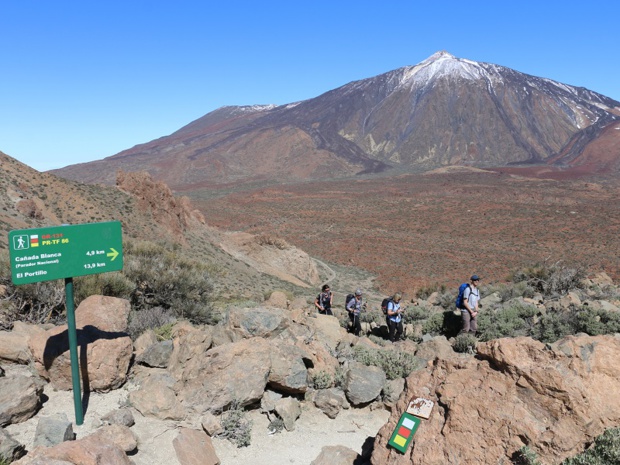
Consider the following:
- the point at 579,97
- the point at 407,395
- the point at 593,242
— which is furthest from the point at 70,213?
the point at 579,97

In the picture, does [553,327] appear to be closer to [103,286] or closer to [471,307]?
[471,307]

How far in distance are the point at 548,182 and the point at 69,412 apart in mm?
72657

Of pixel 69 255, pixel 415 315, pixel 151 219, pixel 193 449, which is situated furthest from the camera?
pixel 151 219

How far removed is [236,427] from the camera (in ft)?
14.6

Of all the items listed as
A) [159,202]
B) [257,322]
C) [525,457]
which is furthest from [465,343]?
[159,202]

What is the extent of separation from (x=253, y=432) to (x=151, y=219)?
56.3ft

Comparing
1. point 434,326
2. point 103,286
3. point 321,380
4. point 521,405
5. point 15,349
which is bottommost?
point 434,326

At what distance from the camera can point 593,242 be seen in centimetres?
3169

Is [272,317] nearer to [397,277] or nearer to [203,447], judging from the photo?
[203,447]

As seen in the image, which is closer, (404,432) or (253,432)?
(404,432)

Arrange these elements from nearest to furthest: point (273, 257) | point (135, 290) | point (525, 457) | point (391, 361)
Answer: point (525, 457) → point (391, 361) → point (135, 290) → point (273, 257)

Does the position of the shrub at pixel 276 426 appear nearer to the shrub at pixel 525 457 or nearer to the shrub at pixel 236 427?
the shrub at pixel 236 427

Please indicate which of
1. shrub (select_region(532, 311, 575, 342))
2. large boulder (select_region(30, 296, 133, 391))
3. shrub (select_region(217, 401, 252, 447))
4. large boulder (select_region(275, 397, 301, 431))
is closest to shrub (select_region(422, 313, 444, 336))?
shrub (select_region(532, 311, 575, 342))

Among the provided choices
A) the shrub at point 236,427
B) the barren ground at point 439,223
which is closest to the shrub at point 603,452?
the shrub at point 236,427
